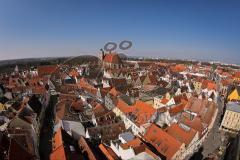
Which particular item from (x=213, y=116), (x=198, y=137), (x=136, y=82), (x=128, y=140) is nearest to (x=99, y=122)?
(x=128, y=140)

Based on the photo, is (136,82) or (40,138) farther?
Result: (136,82)

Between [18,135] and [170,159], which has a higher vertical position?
[18,135]

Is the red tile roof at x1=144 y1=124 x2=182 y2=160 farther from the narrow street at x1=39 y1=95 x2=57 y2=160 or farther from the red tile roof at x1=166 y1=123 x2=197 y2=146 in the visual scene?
the narrow street at x1=39 y1=95 x2=57 y2=160

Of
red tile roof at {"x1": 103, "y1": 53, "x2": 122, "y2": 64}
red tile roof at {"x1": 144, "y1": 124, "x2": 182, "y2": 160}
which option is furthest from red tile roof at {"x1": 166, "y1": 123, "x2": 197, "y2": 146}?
red tile roof at {"x1": 103, "y1": 53, "x2": 122, "y2": 64}

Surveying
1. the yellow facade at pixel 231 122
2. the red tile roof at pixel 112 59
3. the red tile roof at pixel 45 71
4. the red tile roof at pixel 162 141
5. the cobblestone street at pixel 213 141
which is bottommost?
the cobblestone street at pixel 213 141

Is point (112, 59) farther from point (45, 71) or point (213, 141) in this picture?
point (213, 141)

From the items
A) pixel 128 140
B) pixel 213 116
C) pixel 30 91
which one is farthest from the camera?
pixel 30 91

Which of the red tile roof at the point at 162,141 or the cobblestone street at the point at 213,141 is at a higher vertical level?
the red tile roof at the point at 162,141

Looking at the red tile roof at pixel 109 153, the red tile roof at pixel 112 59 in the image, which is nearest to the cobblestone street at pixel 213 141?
the red tile roof at pixel 109 153

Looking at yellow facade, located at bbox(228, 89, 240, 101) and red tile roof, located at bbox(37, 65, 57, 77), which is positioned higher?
red tile roof, located at bbox(37, 65, 57, 77)

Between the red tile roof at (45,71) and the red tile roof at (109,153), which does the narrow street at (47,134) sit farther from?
the red tile roof at (45,71)

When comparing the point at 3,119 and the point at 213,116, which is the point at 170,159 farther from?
the point at 3,119
